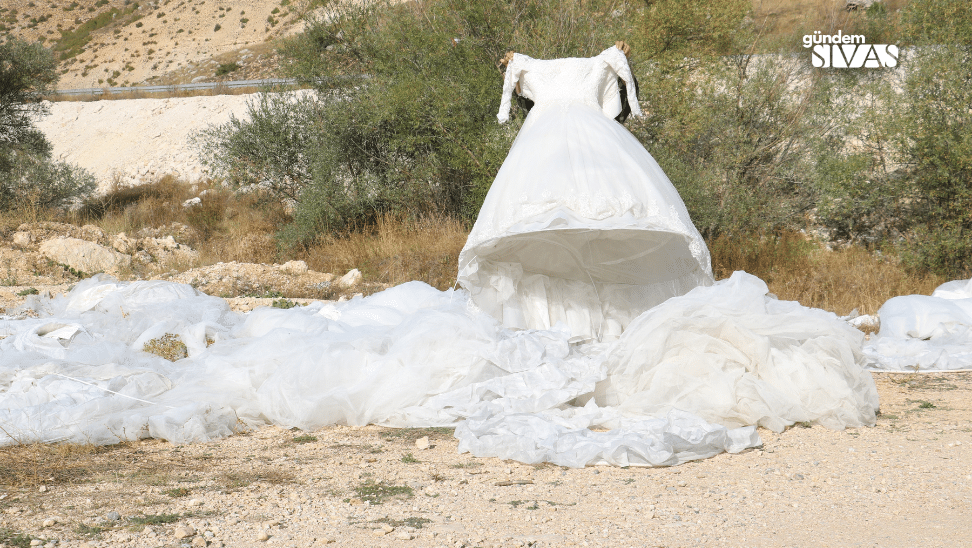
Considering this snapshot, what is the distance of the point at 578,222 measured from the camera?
14.5 ft

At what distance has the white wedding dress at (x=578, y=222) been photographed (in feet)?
14.9

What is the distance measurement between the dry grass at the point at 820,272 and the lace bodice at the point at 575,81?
4497mm

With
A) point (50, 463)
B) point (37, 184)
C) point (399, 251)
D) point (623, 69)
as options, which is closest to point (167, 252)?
point (399, 251)

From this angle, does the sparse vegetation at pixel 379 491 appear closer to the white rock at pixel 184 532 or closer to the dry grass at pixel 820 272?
the white rock at pixel 184 532

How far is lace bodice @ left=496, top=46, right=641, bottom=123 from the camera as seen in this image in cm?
555

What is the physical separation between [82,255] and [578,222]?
920 cm

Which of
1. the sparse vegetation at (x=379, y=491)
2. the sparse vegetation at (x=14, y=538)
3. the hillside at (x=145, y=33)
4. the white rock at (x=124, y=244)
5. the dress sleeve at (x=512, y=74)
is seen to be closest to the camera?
the sparse vegetation at (x=14, y=538)

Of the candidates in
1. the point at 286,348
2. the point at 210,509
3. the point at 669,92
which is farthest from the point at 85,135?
the point at 210,509

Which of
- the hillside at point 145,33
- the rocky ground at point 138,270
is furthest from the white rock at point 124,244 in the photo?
the hillside at point 145,33

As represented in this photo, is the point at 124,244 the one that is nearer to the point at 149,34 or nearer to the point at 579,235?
the point at 579,235

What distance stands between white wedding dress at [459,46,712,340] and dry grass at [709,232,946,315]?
4405 mm

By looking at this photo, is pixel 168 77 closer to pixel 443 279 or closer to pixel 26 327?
pixel 443 279

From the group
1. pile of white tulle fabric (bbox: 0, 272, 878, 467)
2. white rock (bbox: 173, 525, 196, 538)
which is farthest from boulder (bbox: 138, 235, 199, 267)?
white rock (bbox: 173, 525, 196, 538)

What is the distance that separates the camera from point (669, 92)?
1092 cm
